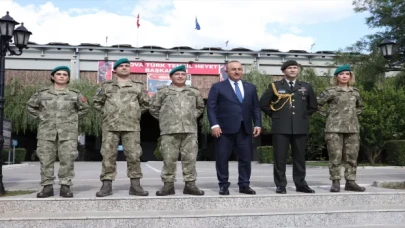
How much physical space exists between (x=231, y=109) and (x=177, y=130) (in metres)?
0.84

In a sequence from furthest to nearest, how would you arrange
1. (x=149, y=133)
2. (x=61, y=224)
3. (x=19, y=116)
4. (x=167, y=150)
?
(x=149, y=133), (x=19, y=116), (x=167, y=150), (x=61, y=224)

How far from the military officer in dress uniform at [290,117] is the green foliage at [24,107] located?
2137 cm

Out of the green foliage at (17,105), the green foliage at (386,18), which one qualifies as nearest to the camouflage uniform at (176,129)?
the green foliage at (386,18)

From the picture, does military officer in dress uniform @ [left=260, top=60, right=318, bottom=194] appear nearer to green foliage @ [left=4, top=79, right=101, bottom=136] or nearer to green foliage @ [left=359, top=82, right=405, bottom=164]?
green foliage @ [left=359, top=82, right=405, bottom=164]

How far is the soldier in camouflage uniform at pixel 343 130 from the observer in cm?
630

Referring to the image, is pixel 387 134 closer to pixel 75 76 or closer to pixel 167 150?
→ pixel 167 150

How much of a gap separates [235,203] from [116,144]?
6.23 feet

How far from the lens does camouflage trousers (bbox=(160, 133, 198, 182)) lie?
586 cm

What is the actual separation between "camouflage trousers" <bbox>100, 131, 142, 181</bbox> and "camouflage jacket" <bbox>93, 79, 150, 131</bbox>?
109 mm

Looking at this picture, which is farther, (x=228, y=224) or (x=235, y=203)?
(x=235, y=203)

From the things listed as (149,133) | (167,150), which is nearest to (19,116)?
(149,133)

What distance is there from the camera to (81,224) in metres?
4.75

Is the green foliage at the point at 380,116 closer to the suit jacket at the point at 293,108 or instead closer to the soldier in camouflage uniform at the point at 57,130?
the suit jacket at the point at 293,108

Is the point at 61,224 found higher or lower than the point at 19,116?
lower
